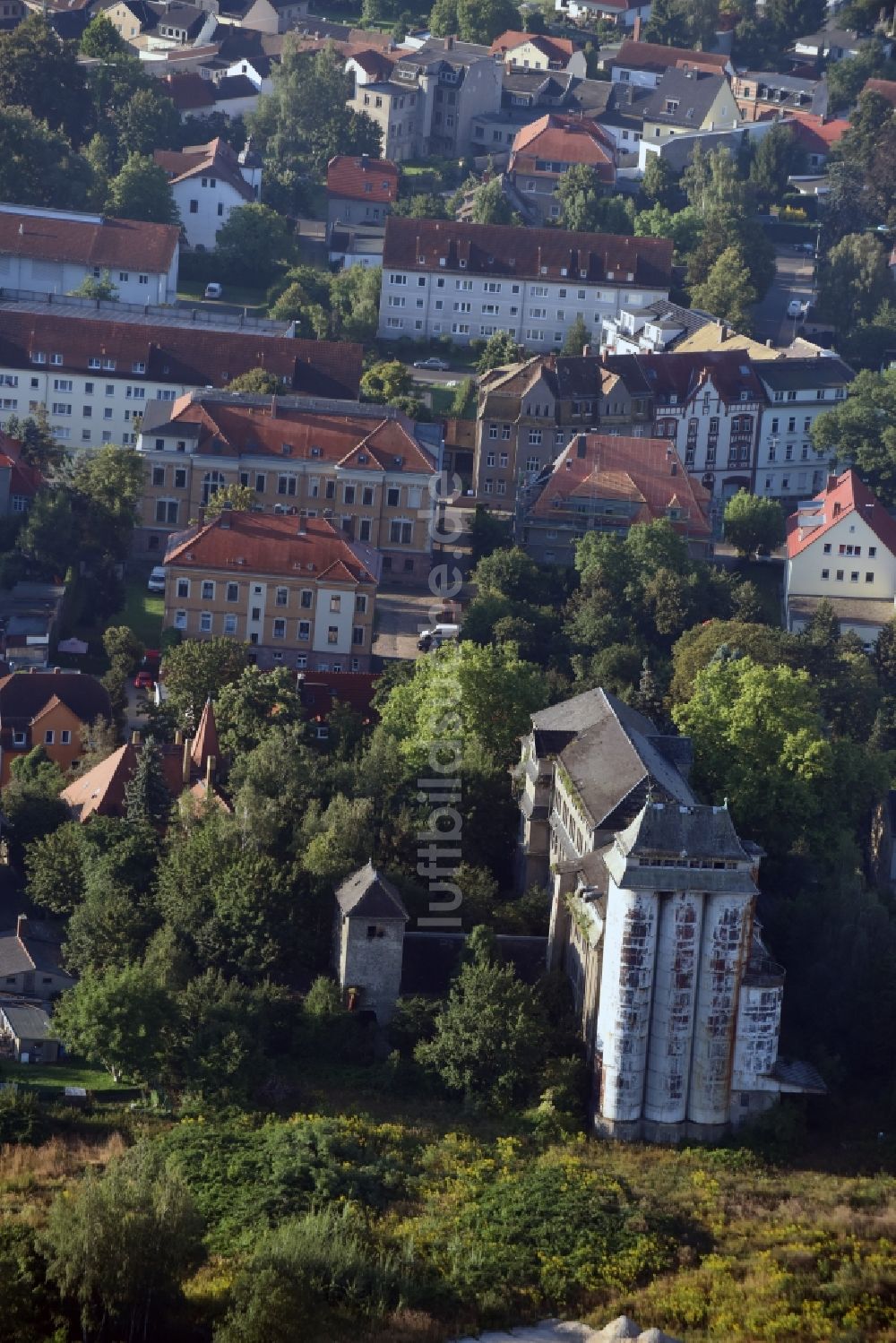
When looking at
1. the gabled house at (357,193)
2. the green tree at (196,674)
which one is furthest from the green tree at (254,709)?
the gabled house at (357,193)

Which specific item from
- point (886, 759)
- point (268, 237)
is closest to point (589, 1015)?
point (886, 759)

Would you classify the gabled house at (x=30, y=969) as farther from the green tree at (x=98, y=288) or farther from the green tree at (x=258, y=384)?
the green tree at (x=98, y=288)

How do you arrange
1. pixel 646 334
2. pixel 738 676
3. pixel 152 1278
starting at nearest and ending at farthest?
pixel 152 1278 → pixel 738 676 → pixel 646 334

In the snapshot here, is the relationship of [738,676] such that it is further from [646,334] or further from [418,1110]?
[646,334]

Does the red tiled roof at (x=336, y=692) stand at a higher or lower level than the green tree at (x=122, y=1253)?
higher

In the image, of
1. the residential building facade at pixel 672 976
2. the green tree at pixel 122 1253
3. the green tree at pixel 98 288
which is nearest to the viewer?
the green tree at pixel 122 1253
